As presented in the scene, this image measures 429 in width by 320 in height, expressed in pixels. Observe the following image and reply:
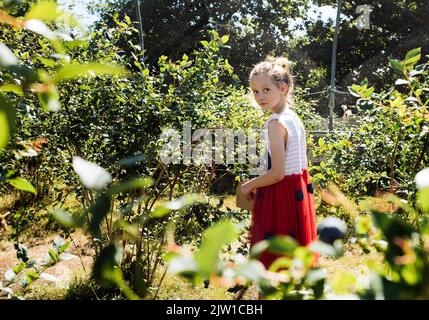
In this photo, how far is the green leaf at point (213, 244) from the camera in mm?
338

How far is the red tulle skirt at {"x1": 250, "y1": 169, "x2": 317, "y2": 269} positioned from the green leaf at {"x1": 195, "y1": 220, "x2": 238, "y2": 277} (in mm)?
2016

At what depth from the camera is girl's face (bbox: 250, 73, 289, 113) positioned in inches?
96.4

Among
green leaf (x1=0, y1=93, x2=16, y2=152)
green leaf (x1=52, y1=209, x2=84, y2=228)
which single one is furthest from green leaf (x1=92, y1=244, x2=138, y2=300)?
green leaf (x1=0, y1=93, x2=16, y2=152)

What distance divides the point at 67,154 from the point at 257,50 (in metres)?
20.7

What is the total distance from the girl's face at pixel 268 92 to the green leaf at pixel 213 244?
2146 millimetres

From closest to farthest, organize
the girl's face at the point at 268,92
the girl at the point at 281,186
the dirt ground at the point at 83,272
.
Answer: the girl at the point at 281,186
the girl's face at the point at 268,92
the dirt ground at the point at 83,272

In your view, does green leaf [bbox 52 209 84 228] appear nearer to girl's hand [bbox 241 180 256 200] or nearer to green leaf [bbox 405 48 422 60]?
green leaf [bbox 405 48 422 60]

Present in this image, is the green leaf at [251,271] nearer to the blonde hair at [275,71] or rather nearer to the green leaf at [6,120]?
the green leaf at [6,120]

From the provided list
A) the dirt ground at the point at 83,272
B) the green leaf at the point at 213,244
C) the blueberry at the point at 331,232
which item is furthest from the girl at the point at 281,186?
the green leaf at the point at 213,244

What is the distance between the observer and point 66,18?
1.92 feet

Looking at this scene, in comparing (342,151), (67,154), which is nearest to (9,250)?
(67,154)

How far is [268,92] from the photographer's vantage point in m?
2.46

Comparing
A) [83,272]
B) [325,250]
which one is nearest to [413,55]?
[325,250]
